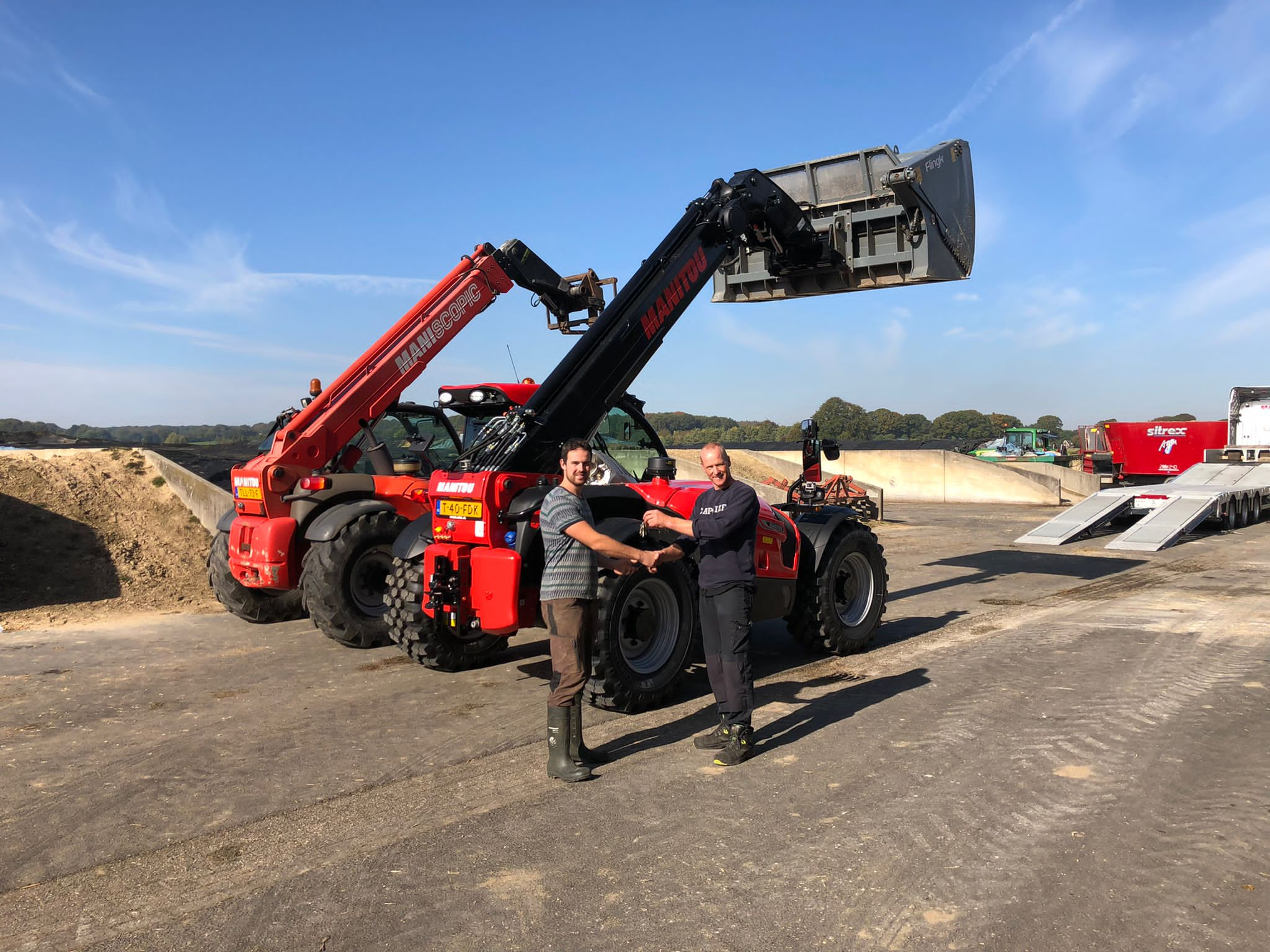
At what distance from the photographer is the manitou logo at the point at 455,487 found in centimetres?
620

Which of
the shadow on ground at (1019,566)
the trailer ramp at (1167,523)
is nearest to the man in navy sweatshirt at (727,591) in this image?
the shadow on ground at (1019,566)

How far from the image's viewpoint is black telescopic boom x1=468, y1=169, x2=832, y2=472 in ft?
21.9

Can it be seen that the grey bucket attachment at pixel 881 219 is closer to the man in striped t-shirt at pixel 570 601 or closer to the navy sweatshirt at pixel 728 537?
the navy sweatshirt at pixel 728 537

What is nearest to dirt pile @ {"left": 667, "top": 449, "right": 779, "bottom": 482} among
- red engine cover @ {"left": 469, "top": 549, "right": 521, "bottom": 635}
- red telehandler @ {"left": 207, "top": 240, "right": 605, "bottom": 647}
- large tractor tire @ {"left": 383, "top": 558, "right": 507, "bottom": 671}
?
red telehandler @ {"left": 207, "top": 240, "right": 605, "bottom": 647}

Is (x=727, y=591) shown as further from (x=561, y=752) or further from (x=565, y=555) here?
(x=561, y=752)

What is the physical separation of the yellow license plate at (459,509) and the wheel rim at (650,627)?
1.25 meters

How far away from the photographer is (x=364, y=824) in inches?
167

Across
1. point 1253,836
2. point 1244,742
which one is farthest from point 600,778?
point 1244,742

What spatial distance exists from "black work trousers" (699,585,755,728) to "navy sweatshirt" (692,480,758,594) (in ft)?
0.22

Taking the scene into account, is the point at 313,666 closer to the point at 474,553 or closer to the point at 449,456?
the point at 474,553

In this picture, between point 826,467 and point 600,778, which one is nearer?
point 600,778

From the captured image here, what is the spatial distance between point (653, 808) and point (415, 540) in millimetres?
3331

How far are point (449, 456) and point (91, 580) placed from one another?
5578mm

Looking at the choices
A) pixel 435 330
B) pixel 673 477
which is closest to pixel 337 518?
pixel 435 330
